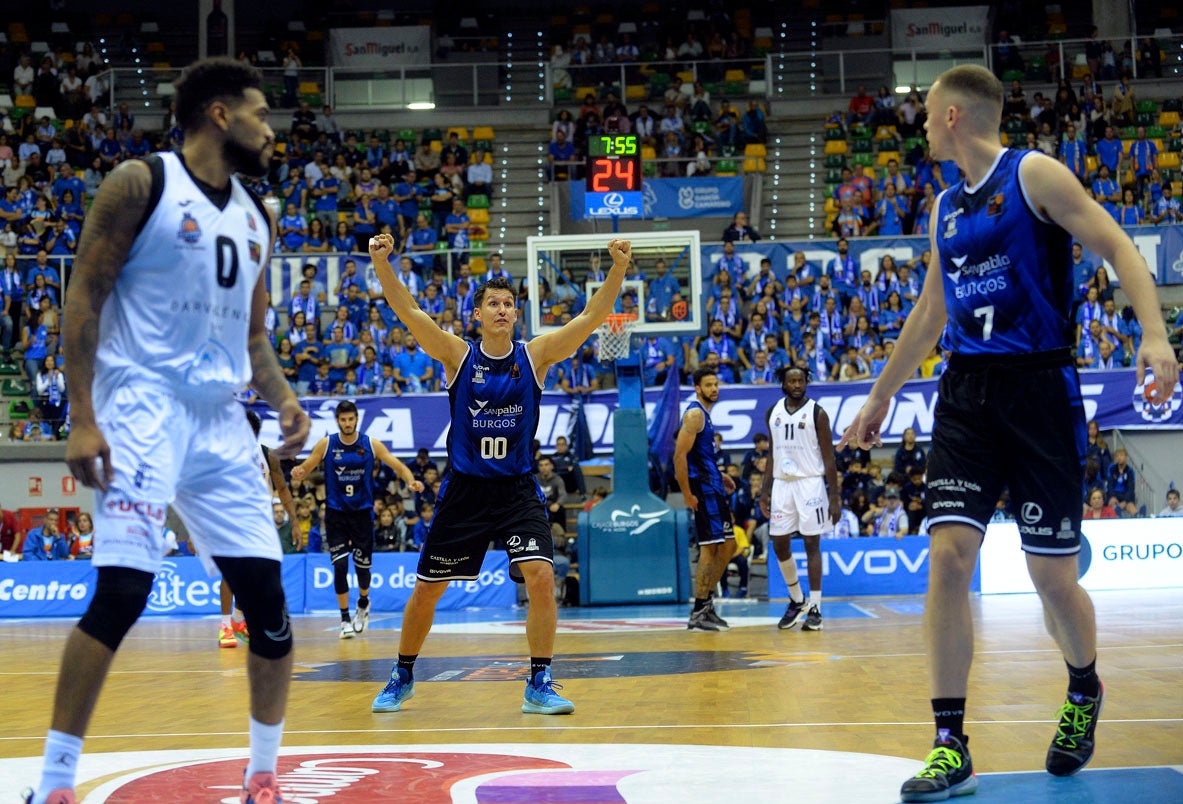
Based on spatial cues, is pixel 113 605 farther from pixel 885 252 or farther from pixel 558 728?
pixel 885 252

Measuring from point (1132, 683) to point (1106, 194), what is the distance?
61.7ft

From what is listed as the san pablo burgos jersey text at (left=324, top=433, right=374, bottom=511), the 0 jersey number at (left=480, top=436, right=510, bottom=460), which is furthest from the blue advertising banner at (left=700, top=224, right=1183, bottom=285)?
the 0 jersey number at (left=480, top=436, right=510, bottom=460)

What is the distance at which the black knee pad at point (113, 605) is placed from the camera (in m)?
3.71

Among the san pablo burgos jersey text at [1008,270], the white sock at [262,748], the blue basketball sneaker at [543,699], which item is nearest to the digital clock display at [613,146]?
the blue basketball sneaker at [543,699]

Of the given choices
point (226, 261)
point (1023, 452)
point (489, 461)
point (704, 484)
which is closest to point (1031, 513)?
point (1023, 452)

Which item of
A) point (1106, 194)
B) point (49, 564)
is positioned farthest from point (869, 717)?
point (1106, 194)

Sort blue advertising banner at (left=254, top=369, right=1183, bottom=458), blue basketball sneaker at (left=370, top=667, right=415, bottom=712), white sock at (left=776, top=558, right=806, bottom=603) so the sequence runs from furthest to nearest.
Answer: blue advertising banner at (left=254, top=369, right=1183, bottom=458) < white sock at (left=776, top=558, right=806, bottom=603) < blue basketball sneaker at (left=370, top=667, right=415, bottom=712)

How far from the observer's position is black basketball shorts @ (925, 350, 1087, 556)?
15.4 feet

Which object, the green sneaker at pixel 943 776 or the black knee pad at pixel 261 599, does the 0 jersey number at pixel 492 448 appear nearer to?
the black knee pad at pixel 261 599

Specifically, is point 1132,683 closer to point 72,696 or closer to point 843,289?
point 72,696

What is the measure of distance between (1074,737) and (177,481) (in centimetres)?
329

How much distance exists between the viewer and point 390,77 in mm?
29516

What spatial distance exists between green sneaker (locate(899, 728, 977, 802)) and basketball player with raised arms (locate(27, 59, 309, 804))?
206cm

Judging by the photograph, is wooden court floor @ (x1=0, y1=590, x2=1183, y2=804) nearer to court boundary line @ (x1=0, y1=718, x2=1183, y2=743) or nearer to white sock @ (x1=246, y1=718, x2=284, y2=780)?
court boundary line @ (x1=0, y1=718, x2=1183, y2=743)
